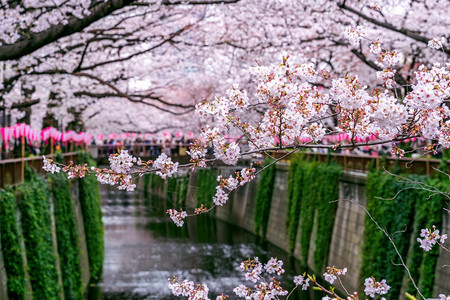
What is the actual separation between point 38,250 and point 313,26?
869 cm

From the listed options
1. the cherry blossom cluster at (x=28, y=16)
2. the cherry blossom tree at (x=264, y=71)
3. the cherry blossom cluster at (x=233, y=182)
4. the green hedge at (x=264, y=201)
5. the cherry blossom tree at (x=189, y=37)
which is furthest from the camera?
the green hedge at (x=264, y=201)

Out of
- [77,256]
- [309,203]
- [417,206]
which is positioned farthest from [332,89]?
[309,203]

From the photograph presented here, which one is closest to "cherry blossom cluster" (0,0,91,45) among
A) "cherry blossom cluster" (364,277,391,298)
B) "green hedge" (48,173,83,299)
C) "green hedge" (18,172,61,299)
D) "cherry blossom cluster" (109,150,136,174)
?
"green hedge" (18,172,61,299)

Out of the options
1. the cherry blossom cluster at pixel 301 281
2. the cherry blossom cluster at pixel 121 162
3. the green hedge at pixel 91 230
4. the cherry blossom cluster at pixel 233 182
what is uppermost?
the cherry blossom cluster at pixel 121 162

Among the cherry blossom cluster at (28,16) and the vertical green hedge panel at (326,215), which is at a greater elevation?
the cherry blossom cluster at (28,16)

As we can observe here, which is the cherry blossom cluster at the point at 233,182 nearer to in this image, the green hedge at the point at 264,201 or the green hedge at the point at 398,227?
the green hedge at the point at 398,227

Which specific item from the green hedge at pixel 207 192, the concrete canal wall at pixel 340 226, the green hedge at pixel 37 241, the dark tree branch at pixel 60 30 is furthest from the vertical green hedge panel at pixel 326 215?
the dark tree branch at pixel 60 30

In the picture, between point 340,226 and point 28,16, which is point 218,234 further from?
point 28,16

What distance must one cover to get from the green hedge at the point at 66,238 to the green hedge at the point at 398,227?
7.35 m

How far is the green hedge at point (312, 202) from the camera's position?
2120cm

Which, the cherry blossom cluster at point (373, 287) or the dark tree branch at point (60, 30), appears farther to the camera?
the dark tree branch at point (60, 30)

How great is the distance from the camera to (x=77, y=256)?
17.1 m

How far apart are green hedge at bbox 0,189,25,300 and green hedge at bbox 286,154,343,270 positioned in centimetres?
1022

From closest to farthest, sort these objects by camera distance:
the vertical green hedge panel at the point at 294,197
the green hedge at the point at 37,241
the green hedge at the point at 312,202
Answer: the green hedge at the point at 37,241
the green hedge at the point at 312,202
the vertical green hedge panel at the point at 294,197
